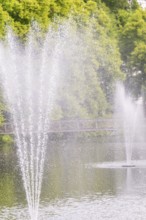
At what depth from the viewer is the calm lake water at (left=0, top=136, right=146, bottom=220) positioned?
89.1 ft

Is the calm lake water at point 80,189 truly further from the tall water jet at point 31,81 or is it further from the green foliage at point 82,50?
the green foliage at point 82,50

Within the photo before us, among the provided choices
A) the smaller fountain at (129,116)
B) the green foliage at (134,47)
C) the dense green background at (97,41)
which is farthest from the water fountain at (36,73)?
the green foliage at (134,47)

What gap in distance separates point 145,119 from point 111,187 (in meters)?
36.4

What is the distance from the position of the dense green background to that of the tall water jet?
33.2 inches

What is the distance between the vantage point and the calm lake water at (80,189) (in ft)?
89.1

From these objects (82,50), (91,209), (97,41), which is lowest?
(91,209)

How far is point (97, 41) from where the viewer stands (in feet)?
208

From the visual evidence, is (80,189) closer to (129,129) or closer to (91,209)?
(91,209)

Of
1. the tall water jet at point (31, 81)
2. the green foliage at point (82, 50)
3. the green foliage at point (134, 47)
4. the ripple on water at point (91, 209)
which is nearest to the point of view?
the ripple on water at point (91, 209)

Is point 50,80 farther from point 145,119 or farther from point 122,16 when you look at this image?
point 122,16

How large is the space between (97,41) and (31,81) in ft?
33.7

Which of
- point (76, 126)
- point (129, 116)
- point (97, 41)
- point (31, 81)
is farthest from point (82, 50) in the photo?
point (76, 126)

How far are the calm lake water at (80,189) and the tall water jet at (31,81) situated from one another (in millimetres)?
5532

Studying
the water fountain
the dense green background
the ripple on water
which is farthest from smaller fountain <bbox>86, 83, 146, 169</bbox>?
the ripple on water
